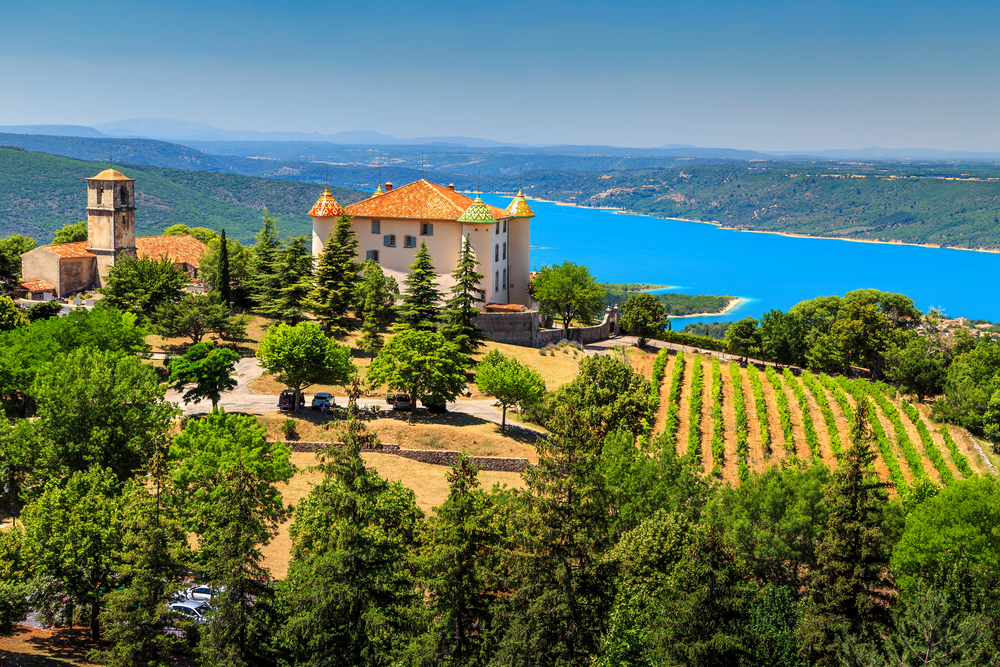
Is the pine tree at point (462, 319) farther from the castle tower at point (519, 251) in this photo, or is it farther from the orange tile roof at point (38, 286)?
the orange tile roof at point (38, 286)

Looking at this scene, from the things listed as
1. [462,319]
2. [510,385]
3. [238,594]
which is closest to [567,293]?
[462,319]

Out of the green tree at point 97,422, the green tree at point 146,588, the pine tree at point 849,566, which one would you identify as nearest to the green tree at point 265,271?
Result: the green tree at point 97,422

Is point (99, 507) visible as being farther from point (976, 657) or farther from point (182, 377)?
point (976, 657)

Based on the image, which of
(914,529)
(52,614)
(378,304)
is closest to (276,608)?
(52,614)

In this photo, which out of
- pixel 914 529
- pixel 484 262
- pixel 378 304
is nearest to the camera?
pixel 914 529

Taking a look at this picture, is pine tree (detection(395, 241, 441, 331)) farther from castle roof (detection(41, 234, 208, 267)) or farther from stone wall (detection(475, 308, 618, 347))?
castle roof (detection(41, 234, 208, 267))

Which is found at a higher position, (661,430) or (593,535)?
(593,535)
